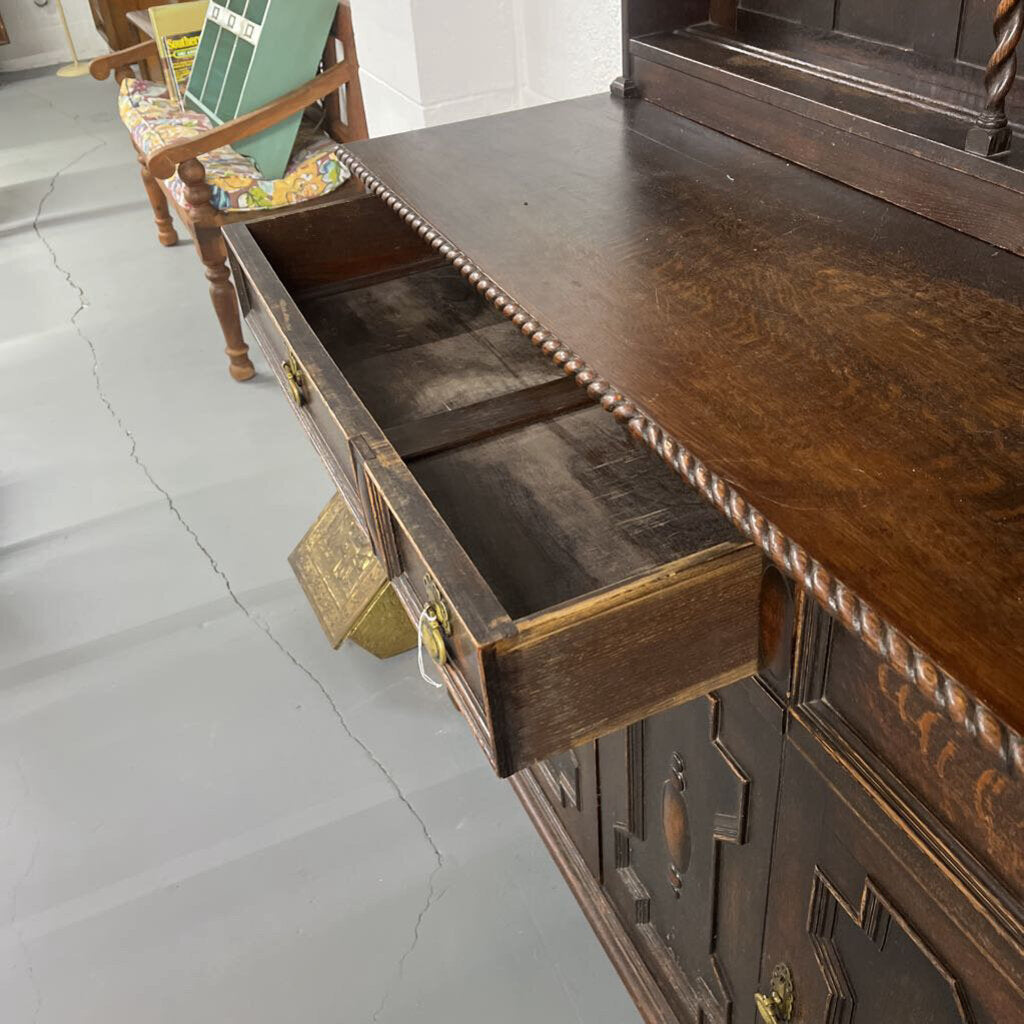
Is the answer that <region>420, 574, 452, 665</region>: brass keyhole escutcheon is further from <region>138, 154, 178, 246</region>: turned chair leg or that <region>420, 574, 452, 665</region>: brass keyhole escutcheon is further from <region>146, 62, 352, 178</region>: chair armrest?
<region>138, 154, 178, 246</region>: turned chair leg

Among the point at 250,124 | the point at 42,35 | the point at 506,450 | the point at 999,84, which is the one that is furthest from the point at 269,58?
the point at 42,35

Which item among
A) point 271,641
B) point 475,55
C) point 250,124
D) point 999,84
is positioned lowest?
point 271,641

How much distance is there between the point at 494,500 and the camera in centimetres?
95

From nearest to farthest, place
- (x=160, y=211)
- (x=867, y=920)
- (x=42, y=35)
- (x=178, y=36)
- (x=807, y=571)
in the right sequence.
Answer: (x=807, y=571)
(x=867, y=920)
(x=178, y=36)
(x=160, y=211)
(x=42, y=35)

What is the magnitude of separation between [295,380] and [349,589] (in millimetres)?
728

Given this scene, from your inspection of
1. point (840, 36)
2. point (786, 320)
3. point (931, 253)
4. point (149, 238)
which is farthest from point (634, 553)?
point (149, 238)

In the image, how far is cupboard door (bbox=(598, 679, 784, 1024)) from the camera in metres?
0.85

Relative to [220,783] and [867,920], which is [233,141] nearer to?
[220,783]

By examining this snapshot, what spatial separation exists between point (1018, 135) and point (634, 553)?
0.51 meters

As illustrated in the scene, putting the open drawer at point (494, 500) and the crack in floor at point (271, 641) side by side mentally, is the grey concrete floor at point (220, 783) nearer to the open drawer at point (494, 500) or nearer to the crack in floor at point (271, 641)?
the crack in floor at point (271, 641)

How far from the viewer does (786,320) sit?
80 cm

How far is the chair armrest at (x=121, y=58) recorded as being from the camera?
3348mm

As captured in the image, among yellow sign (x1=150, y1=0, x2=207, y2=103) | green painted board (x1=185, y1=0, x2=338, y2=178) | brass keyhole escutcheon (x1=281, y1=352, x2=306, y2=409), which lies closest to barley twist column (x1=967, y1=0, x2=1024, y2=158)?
brass keyhole escutcheon (x1=281, y1=352, x2=306, y2=409)

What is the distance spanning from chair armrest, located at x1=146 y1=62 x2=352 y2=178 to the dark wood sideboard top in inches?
57.1
